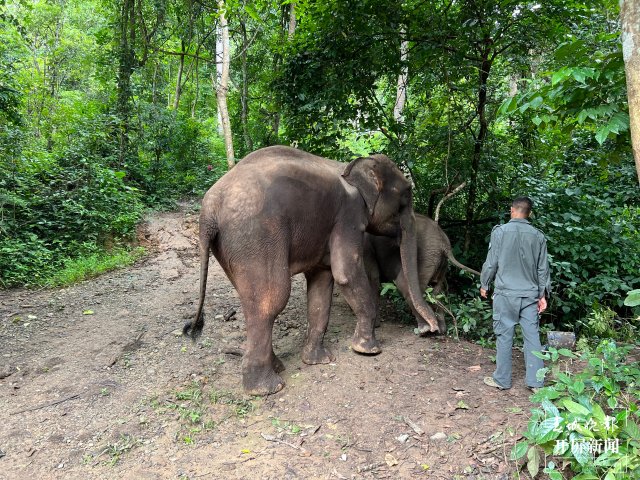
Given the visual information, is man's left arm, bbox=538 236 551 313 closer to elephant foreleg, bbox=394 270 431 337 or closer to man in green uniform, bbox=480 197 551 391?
man in green uniform, bbox=480 197 551 391

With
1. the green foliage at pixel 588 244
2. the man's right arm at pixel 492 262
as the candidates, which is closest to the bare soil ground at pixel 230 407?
the man's right arm at pixel 492 262

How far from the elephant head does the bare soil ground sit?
25.6 inches

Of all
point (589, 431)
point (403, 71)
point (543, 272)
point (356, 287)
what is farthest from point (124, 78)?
point (589, 431)

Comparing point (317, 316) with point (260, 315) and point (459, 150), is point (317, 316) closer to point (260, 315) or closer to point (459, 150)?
point (260, 315)

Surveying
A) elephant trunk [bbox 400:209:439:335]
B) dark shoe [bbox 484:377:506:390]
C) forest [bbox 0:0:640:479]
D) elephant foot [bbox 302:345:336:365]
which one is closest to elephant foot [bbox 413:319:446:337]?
elephant trunk [bbox 400:209:439:335]

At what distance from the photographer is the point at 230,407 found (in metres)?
4.24

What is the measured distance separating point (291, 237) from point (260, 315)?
2.54 ft

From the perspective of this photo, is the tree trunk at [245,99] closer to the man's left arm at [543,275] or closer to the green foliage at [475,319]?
the green foliage at [475,319]

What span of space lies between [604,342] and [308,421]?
7.89ft

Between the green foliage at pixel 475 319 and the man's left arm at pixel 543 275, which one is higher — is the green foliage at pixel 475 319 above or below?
below

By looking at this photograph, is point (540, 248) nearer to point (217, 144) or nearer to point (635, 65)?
point (635, 65)

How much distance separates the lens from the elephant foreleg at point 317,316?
16.6ft

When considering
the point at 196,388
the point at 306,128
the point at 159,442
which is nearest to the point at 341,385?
the point at 196,388

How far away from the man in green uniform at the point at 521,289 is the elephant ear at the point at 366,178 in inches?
59.2
